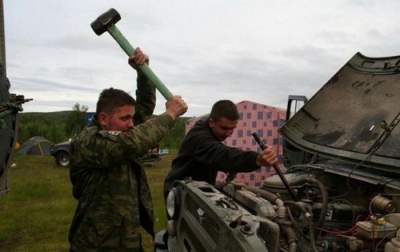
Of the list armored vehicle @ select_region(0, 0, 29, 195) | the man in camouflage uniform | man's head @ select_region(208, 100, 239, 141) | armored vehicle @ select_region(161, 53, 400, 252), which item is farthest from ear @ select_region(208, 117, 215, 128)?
armored vehicle @ select_region(0, 0, 29, 195)

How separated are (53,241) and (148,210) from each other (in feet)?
15.0

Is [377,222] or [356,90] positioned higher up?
[356,90]

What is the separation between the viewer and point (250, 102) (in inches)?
463

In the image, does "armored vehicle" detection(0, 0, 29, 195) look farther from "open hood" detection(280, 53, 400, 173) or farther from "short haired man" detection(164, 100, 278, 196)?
"open hood" detection(280, 53, 400, 173)

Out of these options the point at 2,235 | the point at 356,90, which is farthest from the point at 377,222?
the point at 2,235

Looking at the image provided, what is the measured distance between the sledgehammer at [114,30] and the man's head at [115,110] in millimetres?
331

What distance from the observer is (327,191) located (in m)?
3.81

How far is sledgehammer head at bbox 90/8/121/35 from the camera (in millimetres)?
3188

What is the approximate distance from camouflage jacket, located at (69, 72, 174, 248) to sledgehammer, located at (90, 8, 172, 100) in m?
0.47

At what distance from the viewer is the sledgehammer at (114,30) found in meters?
3.19

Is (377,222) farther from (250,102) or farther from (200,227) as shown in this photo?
(250,102)

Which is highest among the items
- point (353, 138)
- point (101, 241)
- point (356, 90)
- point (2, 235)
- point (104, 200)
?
point (356, 90)

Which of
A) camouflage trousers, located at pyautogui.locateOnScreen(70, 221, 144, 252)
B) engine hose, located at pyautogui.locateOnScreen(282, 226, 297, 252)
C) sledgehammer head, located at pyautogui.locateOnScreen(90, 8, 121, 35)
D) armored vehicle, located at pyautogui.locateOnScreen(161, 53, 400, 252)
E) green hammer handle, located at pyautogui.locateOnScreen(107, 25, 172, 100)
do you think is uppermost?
sledgehammer head, located at pyautogui.locateOnScreen(90, 8, 121, 35)

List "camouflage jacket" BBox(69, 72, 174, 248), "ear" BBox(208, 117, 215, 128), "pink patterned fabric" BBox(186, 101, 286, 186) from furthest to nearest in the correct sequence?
"pink patterned fabric" BBox(186, 101, 286, 186) < "ear" BBox(208, 117, 215, 128) < "camouflage jacket" BBox(69, 72, 174, 248)
